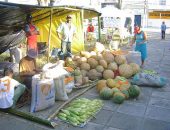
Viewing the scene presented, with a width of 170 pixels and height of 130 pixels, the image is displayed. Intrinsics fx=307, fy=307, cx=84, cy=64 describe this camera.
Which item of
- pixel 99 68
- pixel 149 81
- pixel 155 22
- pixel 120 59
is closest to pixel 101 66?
pixel 99 68

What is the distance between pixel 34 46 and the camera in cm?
950

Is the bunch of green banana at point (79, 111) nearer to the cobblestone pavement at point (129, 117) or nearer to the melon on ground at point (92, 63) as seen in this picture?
the cobblestone pavement at point (129, 117)

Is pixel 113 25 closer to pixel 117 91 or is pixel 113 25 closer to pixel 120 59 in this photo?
pixel 120 59

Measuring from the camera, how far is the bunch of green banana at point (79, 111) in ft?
20.1

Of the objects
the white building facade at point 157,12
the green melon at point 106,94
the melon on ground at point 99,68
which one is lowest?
the green melon at point 106,94

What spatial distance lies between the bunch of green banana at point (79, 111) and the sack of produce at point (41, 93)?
0.42m

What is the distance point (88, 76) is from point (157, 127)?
3521mm

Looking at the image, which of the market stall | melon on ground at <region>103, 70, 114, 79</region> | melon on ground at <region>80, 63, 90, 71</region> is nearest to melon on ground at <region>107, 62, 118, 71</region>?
melon on ground at <region>103, 70, 114, 79</region>

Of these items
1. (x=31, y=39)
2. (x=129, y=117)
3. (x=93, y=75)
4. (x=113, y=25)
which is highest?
(x=113, y=25)

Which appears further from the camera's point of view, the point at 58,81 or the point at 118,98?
the point at 118,98

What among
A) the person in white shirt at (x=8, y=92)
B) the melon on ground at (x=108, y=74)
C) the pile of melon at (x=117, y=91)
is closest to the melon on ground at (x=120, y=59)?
the melon on ground at (x=108, y=74)

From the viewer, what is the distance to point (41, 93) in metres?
6.47

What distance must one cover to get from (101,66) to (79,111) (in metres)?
3.22

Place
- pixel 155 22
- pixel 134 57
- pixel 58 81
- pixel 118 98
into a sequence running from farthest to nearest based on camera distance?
pixel 155 22 → pixel 134 57 → pixel 118 98 → pixel 58 81
